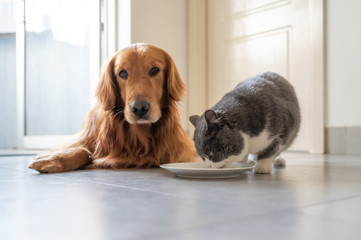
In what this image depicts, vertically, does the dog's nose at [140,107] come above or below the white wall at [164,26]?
below

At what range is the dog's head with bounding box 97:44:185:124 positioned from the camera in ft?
5.81

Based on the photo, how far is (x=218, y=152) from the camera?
1.45m

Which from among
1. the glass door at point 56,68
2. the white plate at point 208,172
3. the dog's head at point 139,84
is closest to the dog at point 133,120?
the dog's head at point 139,84

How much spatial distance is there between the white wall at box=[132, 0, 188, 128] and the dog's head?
1.64 metres

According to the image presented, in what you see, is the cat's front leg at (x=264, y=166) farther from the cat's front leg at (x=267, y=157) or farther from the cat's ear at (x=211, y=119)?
the cat's ear at (x=211, y=119)

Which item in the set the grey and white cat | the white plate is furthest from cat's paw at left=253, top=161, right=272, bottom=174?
the white plate

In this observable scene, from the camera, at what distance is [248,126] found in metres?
1.48

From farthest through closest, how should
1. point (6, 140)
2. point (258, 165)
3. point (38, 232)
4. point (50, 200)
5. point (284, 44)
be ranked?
1. point (6, 140)
2. point (284, 44)
3. point (258, 165)
4. point (50, 200)
5. point (38, 232)

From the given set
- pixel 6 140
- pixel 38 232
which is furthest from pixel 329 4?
pixel 6 140

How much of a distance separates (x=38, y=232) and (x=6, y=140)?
4.25 meters

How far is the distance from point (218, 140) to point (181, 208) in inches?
23.9

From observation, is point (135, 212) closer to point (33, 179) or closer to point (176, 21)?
point (33, 179)

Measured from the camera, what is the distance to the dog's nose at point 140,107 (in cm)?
174

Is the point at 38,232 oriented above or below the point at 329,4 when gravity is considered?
below
